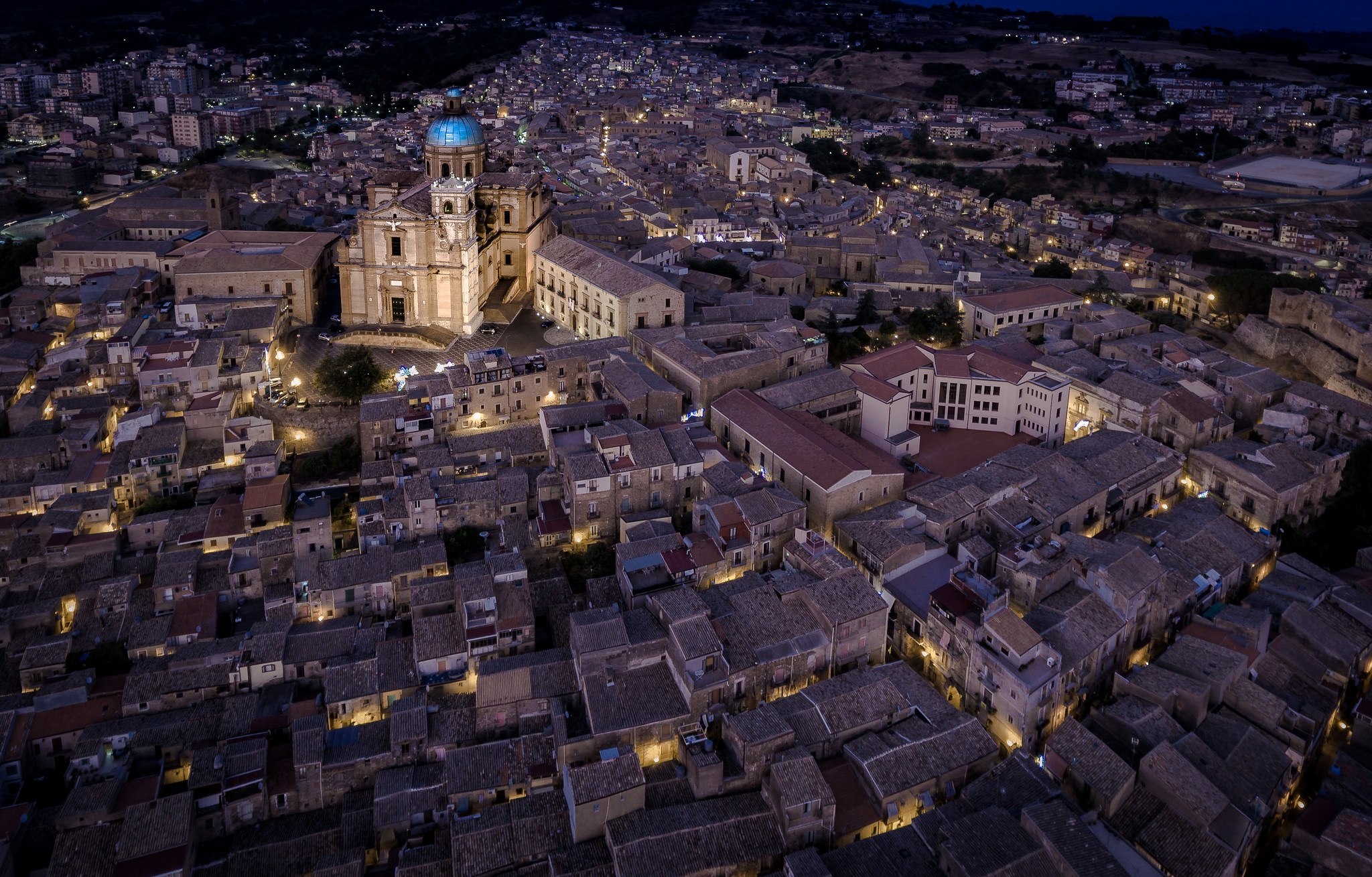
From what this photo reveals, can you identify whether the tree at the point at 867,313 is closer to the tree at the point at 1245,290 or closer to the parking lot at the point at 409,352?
the parking lot at the point at 409,352

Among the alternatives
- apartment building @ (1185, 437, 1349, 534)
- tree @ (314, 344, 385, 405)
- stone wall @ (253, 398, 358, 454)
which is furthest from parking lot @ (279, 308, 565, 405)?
apartment building @ (1185, 437, 1349, 534)

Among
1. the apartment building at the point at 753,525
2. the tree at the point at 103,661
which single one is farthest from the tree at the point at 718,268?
the tree at the point at 103,661

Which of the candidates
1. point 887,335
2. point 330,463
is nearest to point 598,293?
point 887,335

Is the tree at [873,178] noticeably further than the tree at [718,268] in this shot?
Yes

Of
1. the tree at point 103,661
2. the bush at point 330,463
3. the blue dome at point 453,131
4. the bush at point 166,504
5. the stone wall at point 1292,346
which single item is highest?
the blue dome at point 453,131

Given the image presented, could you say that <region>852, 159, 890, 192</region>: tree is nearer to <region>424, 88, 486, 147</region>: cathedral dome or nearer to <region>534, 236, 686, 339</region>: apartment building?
<region>534, 236, 686, 339</region>: apartment building

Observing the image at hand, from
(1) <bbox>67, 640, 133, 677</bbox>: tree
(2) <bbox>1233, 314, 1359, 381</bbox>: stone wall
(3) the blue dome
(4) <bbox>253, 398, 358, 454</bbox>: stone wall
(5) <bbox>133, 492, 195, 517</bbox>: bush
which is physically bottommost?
(1) <bbox>67, 640, 133, 677</bbox>: tree
